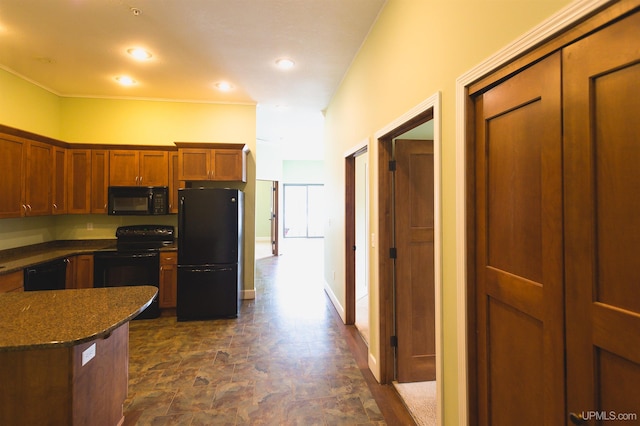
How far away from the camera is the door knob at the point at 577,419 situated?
2.99ft

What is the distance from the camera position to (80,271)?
12.1ft

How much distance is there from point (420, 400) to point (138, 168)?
433 cm

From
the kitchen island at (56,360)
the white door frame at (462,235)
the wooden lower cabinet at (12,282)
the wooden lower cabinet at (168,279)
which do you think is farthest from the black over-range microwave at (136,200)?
the white door frame at (462,235)

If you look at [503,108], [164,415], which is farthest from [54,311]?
[503,108]

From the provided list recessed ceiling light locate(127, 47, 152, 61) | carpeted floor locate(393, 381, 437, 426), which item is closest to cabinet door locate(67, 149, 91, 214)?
recessed ceiling light locate(127, 47, 152, 61)

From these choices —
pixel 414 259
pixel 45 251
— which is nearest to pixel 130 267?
pixel 45 251

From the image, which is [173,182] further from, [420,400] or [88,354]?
[420,400]

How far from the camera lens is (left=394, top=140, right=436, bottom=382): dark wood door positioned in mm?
2480

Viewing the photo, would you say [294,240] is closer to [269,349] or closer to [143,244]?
[143,244]

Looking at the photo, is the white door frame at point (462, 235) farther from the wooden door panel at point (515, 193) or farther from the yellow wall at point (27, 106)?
the yellow wall at point (27, 106)

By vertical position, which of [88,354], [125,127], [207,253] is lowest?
[88,354]

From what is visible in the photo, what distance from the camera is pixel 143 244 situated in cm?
414

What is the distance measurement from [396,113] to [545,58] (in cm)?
119

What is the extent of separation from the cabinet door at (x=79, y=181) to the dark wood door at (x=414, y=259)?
13.6ft
